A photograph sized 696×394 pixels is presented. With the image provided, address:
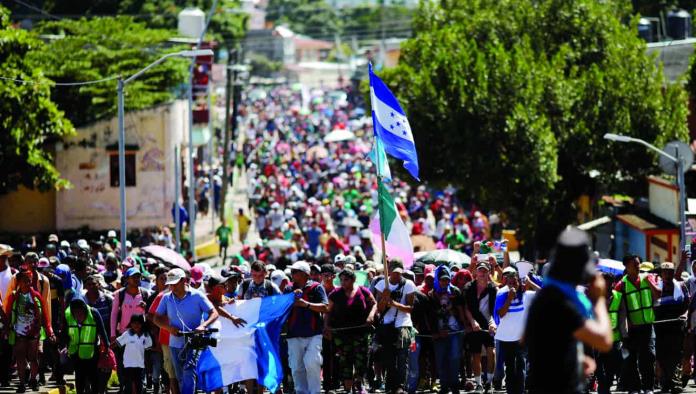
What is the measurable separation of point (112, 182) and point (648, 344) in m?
29.3

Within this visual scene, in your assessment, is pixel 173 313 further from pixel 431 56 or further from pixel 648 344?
pixel 431 56

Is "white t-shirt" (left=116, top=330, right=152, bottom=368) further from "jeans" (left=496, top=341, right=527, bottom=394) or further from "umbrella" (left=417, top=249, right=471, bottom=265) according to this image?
"umbrella" (left=417, top=249, right=471, bottom=265)

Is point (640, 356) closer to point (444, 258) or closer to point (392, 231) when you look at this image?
point (392, 231)

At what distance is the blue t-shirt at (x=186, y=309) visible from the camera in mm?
14938

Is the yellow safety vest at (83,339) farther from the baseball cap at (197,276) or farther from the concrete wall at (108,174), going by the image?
the concrete wall at (108,174)

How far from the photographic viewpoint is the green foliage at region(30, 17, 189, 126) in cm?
4475

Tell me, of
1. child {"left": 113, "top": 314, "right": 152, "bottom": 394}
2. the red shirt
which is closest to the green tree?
child {"left": 113, "top": 314, "right": 152, "bottom": 394}

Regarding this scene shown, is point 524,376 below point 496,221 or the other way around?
the other way around

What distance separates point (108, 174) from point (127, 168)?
2.27 feet

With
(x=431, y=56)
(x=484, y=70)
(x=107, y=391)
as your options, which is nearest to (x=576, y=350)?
(x=107, y=391)

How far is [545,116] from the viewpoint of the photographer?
3991 cm

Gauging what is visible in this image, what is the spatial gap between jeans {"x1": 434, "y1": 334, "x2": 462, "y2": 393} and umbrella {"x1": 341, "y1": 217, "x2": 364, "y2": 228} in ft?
74.3

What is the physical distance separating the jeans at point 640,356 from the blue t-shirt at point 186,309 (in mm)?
4608

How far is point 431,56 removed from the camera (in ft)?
145
